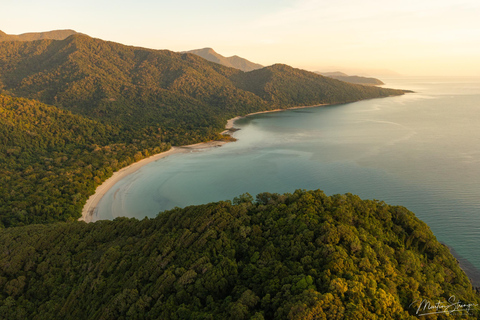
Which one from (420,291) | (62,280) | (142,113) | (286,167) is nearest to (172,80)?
(142,113)

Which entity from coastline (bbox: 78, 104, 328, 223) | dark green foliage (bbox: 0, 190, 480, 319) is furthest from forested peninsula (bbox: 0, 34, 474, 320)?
coastline (bbox: 78, 104, 328, 223)

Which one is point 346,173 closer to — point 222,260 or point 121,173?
point 222,260

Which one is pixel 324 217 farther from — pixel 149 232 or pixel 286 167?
pixel 286 167

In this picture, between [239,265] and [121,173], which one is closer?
[239,265]

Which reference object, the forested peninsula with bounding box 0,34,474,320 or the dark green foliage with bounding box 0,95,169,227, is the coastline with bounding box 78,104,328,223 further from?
the forested peninsula with bounding box 0,34,474,320

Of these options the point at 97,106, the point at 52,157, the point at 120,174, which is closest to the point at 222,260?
the point at 120,174

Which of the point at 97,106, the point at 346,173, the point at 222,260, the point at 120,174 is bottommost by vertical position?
the point at 120,174
